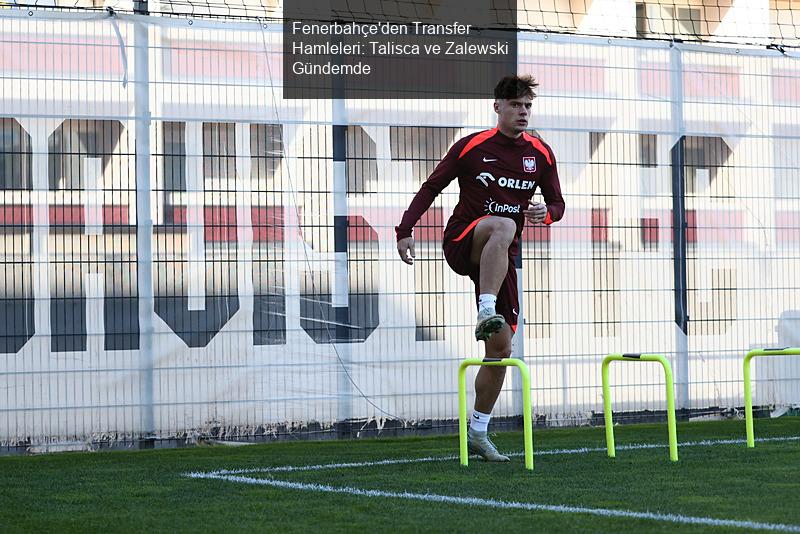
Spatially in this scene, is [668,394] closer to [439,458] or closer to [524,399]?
[524,399]

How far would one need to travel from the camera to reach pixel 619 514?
430 centimetres

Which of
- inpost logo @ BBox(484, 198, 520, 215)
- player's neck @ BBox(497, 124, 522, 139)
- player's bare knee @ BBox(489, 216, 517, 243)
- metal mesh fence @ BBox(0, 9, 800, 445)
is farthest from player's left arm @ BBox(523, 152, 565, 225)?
metal mesh fence @ BBox(0, 9, 800, 445)

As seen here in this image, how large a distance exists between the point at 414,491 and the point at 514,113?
6.89ft

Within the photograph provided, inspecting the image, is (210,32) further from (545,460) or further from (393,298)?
(545,460)

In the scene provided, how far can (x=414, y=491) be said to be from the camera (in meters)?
5.18

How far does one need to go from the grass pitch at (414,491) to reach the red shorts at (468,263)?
30.4 inches

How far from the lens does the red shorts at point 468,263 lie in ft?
20.5

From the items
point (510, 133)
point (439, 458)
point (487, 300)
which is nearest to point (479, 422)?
point (439, 458)

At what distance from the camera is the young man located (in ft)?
20.6

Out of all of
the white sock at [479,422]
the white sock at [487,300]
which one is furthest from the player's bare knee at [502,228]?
the white sock at [479,422]

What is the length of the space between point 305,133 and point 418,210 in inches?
99.2

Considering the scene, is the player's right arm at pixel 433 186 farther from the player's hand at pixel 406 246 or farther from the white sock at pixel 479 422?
the white sock at pixel 479 422

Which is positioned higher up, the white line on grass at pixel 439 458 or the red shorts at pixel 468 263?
the red shorts at pixel 468 263

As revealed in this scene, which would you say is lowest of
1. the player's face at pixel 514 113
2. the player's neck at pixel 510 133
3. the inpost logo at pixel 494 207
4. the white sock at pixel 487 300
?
the white sock at pixel 487 300
